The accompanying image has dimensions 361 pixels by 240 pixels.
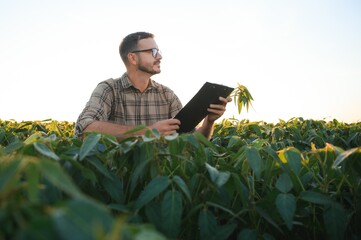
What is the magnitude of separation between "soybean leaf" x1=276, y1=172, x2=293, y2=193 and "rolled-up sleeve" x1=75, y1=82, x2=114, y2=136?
88.6 inches

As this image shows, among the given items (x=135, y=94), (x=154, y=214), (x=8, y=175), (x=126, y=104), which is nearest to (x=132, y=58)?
(x=135, y=94)

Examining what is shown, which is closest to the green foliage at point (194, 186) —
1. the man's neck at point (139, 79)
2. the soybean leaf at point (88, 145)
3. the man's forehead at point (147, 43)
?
the soybean leaf at point (88, 145)

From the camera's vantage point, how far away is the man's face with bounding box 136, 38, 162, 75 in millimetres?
3727

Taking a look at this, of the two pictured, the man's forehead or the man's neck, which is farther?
the man's forehead

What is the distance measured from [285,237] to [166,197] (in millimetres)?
539

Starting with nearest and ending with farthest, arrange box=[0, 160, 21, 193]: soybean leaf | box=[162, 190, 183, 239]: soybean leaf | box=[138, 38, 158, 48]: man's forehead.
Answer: box=[0, 160, 21, 193]: soybean leaf → box=[162, 190, 183, 239]: soybean leaf → box=[138, 38, 158, 48]: man's forehead

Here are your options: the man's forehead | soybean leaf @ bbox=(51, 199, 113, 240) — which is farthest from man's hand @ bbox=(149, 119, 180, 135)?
soybean leaf @ bbox=(51, 199, 113, 240)

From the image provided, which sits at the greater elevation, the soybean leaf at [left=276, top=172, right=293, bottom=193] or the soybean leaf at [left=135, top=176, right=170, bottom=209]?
the soybean leaf at [left=135, top=176, right=170, bottom=209]

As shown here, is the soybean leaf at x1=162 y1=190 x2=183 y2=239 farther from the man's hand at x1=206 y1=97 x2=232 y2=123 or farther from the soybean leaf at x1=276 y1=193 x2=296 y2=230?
the man's hand at x1=206 y1=97 x2=232 y2=123

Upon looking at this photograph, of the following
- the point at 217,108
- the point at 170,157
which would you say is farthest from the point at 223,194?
the point at 217,108

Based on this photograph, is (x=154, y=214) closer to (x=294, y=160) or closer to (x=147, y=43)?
(x=294, y=160)

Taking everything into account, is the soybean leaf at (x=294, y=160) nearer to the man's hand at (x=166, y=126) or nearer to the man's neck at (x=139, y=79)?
the man's hand at (x=166, y=126)

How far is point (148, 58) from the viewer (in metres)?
3.77

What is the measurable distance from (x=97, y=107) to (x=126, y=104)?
42cm
